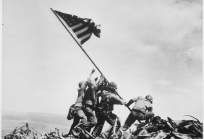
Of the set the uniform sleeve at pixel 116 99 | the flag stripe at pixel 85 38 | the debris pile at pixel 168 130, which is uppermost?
the flag stripe at pixel 85 38

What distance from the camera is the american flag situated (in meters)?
12.0

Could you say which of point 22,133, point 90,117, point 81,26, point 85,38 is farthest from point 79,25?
point 22,133

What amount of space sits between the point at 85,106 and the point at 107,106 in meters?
0.63

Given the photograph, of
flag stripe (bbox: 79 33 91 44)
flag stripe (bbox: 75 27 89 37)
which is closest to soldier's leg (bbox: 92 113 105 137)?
flag stripe (bbox: 79 33 91 44)

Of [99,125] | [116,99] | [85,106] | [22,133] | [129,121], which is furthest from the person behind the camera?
[22,133]

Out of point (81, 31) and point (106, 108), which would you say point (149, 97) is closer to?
point (106, 108)

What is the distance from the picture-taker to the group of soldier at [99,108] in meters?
12.0

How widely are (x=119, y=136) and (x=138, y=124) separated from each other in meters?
0.60

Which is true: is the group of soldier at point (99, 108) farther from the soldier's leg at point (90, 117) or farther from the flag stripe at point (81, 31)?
the flag stripe at point (81, 31)

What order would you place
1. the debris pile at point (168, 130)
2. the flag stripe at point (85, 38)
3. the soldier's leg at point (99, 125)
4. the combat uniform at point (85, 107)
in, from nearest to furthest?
the debris pile at point (168, 130) < the flag stripe at point (85, 38) < the combat uniform at point (85, 107) < the soldier's leg at point (99, 125)

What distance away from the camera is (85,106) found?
12.4 metres

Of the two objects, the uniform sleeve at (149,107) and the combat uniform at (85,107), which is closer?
the uniform sleeve at (149,107)

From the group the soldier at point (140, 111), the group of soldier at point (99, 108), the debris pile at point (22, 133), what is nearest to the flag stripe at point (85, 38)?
the group of soldier at point (99, 108)

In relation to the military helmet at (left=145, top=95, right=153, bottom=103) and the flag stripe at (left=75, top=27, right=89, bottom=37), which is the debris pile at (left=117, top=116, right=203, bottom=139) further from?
the flag stripe at (left=75, top=27, right=89, bottom=37)
